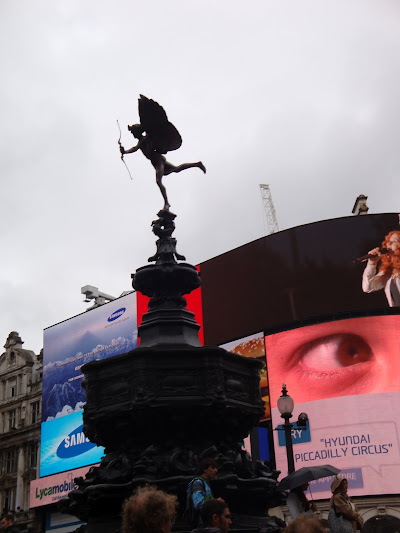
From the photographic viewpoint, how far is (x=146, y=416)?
7402mm

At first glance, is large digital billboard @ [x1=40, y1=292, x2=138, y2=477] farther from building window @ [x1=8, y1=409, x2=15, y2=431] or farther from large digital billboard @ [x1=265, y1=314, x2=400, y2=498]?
large digital billboard @ [x1=265, y1=314, x2=400, y2=498]

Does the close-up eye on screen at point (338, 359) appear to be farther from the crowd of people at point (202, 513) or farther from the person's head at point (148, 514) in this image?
the person's head at point (148, 514)

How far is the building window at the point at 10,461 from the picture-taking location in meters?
49.5

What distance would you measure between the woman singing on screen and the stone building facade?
26.8 metres

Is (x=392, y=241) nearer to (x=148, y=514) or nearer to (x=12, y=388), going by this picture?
(x=12, y=388)

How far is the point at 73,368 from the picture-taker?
147ft

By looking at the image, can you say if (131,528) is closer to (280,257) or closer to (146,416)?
(146,416)

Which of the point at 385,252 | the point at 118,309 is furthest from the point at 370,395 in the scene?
the point at 118,309

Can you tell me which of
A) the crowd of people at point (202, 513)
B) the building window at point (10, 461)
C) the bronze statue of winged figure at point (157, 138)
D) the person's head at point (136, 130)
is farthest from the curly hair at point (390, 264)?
the building window at point (10, 461)

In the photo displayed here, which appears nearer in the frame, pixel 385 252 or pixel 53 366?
pixel 385 252

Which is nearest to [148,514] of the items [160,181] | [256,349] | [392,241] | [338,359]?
[160,181]

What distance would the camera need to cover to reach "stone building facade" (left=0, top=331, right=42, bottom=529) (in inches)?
1865

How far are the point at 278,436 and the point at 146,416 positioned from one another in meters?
27.0

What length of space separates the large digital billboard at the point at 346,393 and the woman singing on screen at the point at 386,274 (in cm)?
139
